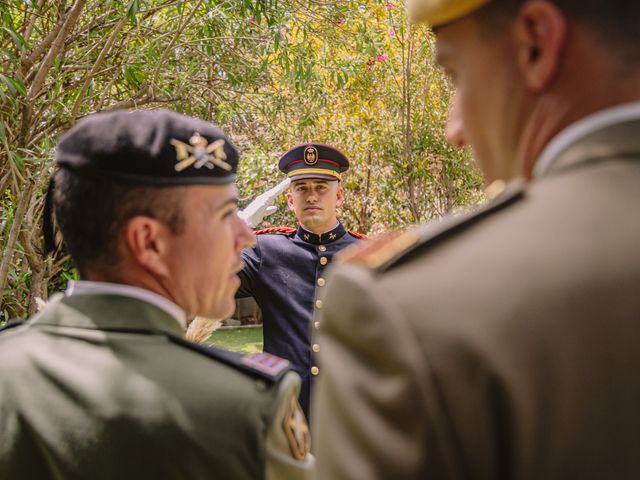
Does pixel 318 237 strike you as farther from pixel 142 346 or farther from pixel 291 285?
pixel 142 346

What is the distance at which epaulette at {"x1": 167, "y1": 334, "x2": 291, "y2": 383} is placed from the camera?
115 cm

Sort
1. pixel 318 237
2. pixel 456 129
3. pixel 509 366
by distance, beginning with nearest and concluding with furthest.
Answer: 1. pixel 509 366
2. pixel 456 129
3. pixel 318 237

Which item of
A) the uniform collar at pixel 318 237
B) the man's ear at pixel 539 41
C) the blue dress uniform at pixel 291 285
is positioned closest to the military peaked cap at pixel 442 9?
the man's ear at pixel 539 41

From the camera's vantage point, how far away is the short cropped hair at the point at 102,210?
4.01 ft

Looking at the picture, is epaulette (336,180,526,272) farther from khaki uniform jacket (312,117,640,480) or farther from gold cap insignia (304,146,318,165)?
gold cap insignia (304,146,318,165)

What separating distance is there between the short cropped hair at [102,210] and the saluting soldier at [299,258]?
2267mm

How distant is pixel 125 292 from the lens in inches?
48.6

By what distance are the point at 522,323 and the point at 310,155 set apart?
3.50m

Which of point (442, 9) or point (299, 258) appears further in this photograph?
point (299, 258)

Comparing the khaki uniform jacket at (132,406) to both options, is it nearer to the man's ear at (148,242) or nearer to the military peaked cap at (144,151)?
the man's ear at (148,242)

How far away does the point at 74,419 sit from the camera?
1116 mm

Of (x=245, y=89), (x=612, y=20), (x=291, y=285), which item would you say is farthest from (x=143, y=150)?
(x=245, y=89)

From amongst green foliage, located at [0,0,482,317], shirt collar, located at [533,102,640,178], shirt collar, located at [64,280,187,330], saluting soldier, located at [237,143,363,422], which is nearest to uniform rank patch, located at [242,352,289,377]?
shirt collar, located at [64,280,187,330]

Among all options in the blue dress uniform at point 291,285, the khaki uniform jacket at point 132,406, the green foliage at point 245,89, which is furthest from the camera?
the green foliage at point 245,89
